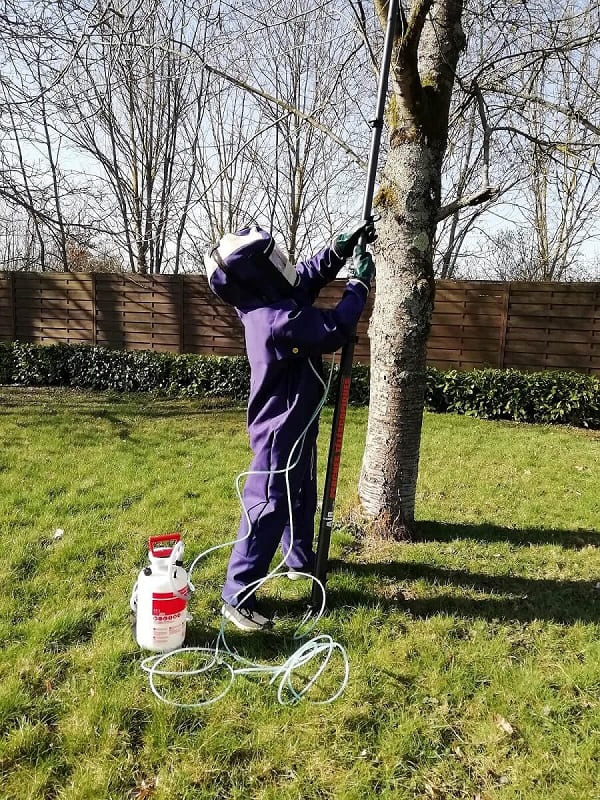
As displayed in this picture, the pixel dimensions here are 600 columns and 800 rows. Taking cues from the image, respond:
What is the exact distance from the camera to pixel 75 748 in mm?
1992

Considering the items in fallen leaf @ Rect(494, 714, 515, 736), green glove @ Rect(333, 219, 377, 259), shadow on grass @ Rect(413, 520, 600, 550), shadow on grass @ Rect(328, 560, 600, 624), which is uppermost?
green glove @ Rect(333, 219, 377, 259)

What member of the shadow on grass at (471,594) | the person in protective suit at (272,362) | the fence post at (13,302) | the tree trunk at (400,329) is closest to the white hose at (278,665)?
the person in protective suit at (272,362)

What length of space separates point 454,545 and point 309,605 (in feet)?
4.39

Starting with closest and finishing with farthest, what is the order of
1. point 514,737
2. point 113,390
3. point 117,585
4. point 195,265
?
point 514,737 → point 117,585 → point 113,390 → point 195,265

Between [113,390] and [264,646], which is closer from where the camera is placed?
[264,646]

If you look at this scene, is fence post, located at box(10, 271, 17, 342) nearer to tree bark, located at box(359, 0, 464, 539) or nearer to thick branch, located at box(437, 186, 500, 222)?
tree bark, located at box(359, 0, 464, 539)

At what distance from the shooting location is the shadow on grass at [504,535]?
3.93m

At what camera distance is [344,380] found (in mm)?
2895

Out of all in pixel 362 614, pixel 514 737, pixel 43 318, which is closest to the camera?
pixel 514 737

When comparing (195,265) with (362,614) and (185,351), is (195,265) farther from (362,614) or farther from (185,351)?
(362,614)

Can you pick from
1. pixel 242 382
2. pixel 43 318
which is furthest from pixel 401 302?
pixel 43 318

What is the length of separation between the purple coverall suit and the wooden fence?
7.45m

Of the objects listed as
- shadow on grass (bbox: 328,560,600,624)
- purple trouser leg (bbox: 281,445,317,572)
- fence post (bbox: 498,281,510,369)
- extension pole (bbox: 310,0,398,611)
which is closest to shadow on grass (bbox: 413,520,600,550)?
shadow on grass (bbox: 328,560,600,624)

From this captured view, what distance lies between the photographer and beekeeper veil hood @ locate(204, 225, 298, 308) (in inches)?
101
